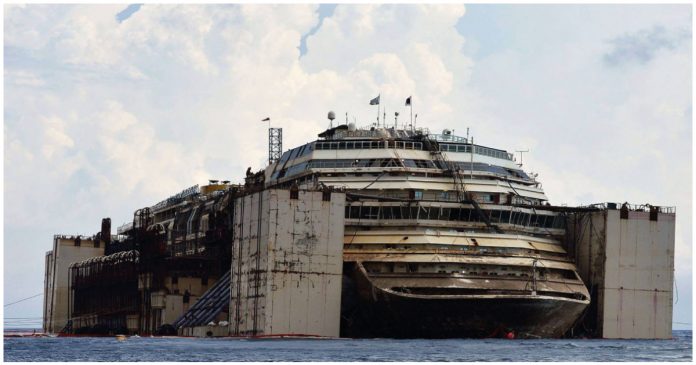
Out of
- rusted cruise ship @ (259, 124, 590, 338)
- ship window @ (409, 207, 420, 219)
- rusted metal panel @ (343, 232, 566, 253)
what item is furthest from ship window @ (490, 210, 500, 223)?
ship window @ (409, 207, 420, 219)

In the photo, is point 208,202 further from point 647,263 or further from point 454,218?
point 647,263

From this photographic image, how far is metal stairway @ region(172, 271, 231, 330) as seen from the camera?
104062mm

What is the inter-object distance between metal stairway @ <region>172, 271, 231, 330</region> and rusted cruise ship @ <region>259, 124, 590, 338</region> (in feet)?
27.2

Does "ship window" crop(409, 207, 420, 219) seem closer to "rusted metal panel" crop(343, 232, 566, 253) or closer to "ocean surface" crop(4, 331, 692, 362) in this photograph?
"rusted metal panel" crop(343, 232, 566, 253)

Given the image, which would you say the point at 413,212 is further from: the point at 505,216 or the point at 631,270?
the point at 631,270

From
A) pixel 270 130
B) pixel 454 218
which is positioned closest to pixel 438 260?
pixel 454 218

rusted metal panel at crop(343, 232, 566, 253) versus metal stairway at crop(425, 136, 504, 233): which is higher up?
metal stairway at crop(425, 136, 504, 233)

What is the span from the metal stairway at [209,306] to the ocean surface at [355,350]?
3.72 metres

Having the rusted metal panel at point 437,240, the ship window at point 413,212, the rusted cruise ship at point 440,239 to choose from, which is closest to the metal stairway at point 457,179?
the rusted cruise ship at point 440,239

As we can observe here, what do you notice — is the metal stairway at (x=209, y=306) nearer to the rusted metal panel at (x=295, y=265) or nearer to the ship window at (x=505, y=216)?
the rusted metal panel at (x=295, y=265)

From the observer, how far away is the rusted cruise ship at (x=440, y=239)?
95.7 m

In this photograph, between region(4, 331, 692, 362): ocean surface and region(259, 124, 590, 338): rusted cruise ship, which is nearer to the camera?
region(4, 331, 692, 362): ocean surface

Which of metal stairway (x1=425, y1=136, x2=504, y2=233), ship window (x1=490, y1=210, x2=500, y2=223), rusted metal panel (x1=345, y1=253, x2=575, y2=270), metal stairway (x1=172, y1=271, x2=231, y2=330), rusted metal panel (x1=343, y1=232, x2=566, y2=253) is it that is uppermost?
metal stairway (x1=425, y1=136, x2=504, y2=233)

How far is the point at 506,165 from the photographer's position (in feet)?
359
